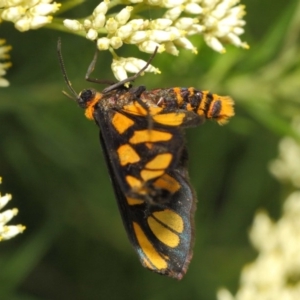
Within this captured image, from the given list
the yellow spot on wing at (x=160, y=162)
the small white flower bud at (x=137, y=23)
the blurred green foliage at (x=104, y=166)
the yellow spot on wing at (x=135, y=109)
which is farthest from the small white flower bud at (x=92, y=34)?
the blurred green foliage at (x=104, y=166)

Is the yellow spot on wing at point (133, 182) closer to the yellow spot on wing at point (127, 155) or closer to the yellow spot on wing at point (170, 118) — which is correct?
the yellow spot on wing at point (127, 155)

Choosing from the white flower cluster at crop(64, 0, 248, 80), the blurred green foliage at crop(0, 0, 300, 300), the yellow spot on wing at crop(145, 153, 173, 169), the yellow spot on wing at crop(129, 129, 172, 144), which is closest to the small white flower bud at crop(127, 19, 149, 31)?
the white flower cluster at crop(64, 0, 248, 80)

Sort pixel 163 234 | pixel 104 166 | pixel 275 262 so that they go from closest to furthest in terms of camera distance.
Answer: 1. pixel 163 234
2. pixel 275 262
3. pixel 104 166

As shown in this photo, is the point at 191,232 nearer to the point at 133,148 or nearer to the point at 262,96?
the point at 133,148

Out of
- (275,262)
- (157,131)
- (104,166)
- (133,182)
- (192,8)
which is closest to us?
(133,182)

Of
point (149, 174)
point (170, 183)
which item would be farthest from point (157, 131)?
point (170, 183)

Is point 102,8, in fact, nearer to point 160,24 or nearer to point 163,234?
point 160,24
